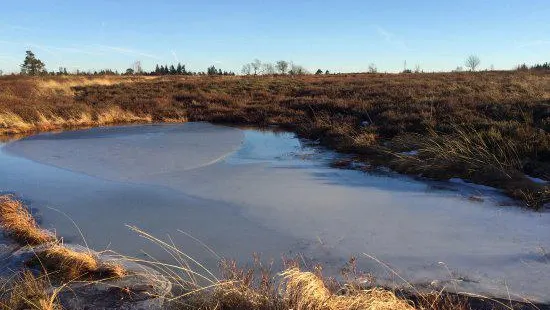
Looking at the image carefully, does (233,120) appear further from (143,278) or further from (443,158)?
(143,278)

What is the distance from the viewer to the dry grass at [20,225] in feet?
18.8

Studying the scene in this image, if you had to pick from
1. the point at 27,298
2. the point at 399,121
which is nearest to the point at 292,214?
the point at 27,298

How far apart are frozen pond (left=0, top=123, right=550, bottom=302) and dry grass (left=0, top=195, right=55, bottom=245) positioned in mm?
235

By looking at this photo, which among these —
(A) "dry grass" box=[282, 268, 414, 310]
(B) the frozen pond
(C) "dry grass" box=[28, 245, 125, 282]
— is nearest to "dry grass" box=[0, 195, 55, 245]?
(B) the frozen pond

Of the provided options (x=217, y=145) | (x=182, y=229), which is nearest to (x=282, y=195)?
(x=182, y=229)

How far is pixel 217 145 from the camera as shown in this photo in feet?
45.1

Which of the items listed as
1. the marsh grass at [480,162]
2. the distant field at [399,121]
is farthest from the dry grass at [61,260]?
the distant field at [399,121]

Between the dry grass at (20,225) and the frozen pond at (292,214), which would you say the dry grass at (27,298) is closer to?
the frozen pond at (292,214)

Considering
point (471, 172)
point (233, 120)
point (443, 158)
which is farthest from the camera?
point (233, 120)

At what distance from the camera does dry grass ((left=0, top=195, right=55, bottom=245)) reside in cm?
573

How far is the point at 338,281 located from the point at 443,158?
6003mm

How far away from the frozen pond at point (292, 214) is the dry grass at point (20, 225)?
23 centimetres

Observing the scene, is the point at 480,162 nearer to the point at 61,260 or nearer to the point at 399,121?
the point at 399,121

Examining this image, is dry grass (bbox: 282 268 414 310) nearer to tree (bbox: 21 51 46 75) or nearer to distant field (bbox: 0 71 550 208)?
distant field (bbox: 0 71 550 208)
